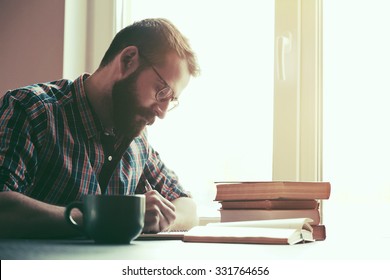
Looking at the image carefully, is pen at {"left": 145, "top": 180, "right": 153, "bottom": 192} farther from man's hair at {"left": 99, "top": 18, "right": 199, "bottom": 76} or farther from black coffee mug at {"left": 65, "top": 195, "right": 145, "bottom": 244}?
black coffee mug at {"left": 65, "top": 195, "right": 145, "bottom": 244}

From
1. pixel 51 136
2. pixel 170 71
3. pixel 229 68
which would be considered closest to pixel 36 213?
pixel 51 136

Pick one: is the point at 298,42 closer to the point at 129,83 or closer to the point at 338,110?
the point at 338,110

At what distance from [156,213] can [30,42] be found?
1249mm

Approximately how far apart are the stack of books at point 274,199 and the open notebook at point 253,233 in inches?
6.8

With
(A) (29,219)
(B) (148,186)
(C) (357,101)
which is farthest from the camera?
(C) (357,101)

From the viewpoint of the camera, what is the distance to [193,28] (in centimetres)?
229

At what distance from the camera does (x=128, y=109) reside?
1.71 m

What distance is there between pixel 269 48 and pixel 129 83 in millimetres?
658

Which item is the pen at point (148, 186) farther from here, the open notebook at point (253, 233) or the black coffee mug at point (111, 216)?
the black coffee mug at point (111, 216)

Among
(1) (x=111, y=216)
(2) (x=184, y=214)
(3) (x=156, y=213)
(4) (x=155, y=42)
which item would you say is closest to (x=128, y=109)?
(4) (x=155, y=42)

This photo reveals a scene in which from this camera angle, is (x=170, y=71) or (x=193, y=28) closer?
(x=170, y=71)

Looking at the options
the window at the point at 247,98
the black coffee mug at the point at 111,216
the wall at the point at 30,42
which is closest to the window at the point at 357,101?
the window at the point at 247,98

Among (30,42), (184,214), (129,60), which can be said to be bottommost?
(184,214)

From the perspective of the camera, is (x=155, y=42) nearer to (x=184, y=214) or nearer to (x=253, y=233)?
(x=184, y=214)
